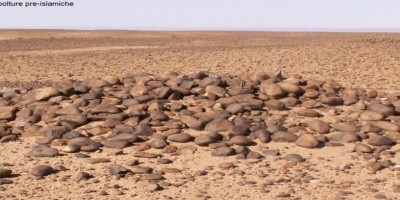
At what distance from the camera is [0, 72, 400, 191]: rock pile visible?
7.82 metres

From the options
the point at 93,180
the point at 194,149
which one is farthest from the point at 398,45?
the point at 93,180

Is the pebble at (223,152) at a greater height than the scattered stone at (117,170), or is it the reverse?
the pebble at (223,152)

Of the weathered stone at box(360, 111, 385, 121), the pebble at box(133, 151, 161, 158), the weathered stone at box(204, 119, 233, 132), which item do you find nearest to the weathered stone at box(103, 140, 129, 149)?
the pebble at box(133, 151, 161, 158)

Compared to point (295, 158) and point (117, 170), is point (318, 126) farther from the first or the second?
point (117, 170)

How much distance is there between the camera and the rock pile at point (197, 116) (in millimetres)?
7820

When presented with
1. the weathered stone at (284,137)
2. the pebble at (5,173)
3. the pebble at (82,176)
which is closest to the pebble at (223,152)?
the weathered stone at (284,137)

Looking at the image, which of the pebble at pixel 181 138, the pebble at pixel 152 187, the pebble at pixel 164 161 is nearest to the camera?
the pebble at pixel 152 187

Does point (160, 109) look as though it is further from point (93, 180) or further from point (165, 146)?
point (93, 180)

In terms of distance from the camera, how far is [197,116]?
905 centimetres

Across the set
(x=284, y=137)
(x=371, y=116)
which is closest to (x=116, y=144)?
(x=284, y=137)

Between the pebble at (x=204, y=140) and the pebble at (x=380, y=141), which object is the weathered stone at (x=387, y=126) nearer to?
the pebble at (x=380, y=141)

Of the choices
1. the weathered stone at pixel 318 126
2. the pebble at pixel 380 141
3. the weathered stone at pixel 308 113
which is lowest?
the pebble at pixel 380 141

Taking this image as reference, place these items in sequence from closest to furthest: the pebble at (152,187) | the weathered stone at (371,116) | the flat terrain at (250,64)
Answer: the pebble at (152,187) → the weathered stone at (371,116) → the flat terrain at (250,64)

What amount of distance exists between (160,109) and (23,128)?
2.19 metres
